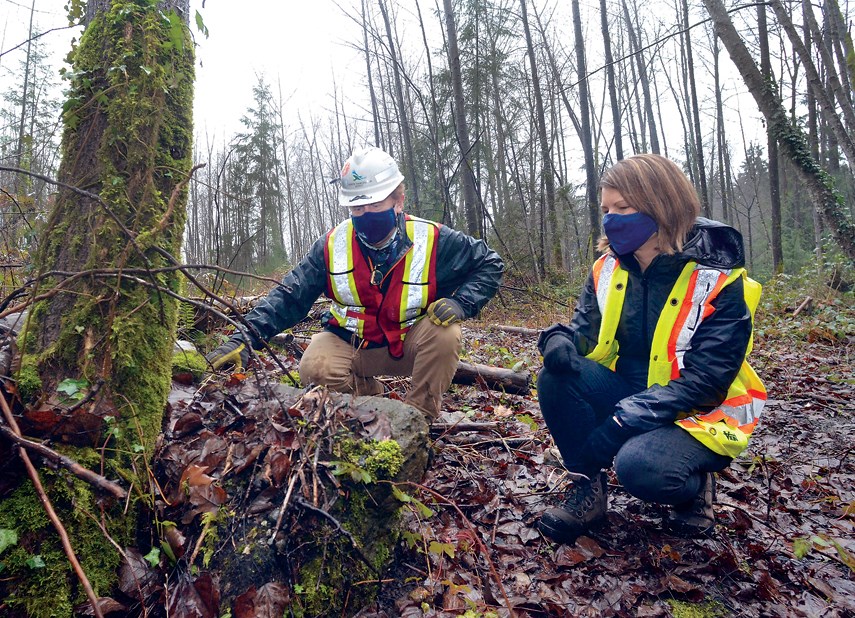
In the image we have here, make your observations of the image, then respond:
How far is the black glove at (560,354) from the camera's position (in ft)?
8.58

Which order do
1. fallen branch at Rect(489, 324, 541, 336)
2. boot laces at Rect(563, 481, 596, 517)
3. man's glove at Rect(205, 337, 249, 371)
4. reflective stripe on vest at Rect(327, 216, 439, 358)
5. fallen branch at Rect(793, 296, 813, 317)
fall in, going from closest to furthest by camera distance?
boot laces at Rect(563, 481, 596, 517), man's glove at Rect(205, 337, 249, 371), reflective stripe on vest at Rect(327, 216, 439, 358), fallen branch at Rect(489, 324, 541, 336), fallen branch at Rect(793, 296, 813, 317)

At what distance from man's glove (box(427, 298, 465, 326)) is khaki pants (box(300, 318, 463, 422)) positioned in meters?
0.05

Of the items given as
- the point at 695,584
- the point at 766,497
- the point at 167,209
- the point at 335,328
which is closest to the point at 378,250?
the point at 335,328

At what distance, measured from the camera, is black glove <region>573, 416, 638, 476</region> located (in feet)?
7.82

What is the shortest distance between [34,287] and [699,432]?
285cm

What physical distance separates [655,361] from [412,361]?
173cm

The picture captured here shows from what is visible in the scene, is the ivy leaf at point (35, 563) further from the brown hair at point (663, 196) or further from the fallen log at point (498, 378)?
the fallen log at point (498, 378)

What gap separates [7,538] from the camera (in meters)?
1.52

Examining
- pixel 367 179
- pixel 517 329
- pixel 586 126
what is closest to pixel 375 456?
pixel 367 179

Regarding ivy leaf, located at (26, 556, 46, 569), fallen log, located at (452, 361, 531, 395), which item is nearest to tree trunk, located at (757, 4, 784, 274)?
fallen log, located at (452, 361, 531, 395)

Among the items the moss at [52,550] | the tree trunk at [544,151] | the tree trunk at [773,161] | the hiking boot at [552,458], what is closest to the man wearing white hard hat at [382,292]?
the hiking boot at [552,458]

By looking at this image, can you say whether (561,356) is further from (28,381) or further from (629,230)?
(28,381)

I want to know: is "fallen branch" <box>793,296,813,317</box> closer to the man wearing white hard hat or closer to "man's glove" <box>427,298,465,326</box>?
the man wearing white hard hat

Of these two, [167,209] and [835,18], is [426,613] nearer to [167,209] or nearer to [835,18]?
[167,209]
